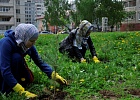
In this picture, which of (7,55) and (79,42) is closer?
(7,55)

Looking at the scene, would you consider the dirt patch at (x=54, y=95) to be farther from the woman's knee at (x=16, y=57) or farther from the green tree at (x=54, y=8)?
the green tree at (x=54, y=8)

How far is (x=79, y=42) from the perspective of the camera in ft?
18.3

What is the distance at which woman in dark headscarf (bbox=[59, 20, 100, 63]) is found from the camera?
5363 mm

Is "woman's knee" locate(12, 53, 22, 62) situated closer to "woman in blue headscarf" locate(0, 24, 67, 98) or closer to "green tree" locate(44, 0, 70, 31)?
"woman in blue headscarf" locate(0, 24, 67, 98)

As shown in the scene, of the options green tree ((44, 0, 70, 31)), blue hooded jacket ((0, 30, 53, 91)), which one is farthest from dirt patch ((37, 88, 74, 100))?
green tree ((44, 0, 70, 31))

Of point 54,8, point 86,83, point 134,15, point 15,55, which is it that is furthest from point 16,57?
point 134,15

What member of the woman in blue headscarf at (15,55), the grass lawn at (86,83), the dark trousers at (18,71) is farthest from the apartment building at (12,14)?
the woman in blue headscarf at (15,55)

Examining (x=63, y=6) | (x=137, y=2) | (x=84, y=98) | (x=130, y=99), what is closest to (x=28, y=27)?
(x=84, y=98)

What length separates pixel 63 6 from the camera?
39.1 metres

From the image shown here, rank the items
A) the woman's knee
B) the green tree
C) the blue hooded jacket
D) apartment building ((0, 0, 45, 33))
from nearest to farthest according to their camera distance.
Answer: the blue hooded jacket, the woman's knee, the green tree, apartment building ((0, 0, 45, 33))

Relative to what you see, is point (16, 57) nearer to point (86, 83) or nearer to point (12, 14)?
point (86, 83)

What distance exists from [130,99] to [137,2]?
1730 inches

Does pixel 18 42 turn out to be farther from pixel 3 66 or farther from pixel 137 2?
pixel 137 2

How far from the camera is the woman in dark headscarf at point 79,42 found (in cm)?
536
